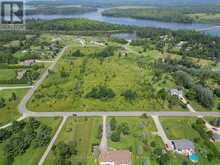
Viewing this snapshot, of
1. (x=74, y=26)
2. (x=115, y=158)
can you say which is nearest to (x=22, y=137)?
(x=115, y=158)

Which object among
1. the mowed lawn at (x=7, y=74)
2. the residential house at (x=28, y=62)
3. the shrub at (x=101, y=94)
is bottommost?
the shrub at (x=101, y=94)

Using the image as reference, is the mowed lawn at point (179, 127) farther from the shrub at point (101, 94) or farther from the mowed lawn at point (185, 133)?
the shrub at point (101, 94)

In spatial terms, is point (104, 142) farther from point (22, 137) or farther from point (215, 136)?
point (215, 136)

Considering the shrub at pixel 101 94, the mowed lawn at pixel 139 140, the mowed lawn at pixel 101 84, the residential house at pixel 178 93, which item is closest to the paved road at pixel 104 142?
the mowed lawn at pixel 139 140

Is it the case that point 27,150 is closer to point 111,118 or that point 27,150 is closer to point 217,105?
point 111,118

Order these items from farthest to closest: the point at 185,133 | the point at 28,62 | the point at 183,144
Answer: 1. the point at 28,62
2. the point at 185,133
3. the point at 183,144
